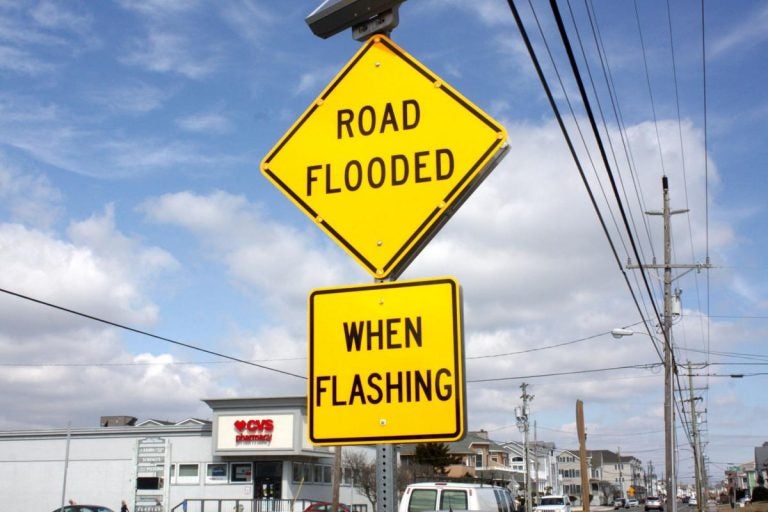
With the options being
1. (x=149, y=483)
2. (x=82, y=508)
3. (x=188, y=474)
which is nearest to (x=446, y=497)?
(x=82, y=508)

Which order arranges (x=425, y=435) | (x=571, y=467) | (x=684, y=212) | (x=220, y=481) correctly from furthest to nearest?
1. (x=571, y=467)
2. (x=220, y=481)
3. (x=684, y=212)
4. (x=425, y=435)

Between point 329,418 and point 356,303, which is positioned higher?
point 356,303

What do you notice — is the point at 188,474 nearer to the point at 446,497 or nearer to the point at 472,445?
the point at 446,497

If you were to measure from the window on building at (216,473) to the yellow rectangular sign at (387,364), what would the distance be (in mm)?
42740

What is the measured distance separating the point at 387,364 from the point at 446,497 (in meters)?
15.7

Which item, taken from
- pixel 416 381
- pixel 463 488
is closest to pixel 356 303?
pixel 416 381

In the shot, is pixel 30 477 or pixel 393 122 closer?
pixel 393 122

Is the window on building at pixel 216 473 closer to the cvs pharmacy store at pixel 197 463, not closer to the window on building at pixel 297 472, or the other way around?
the cvs pharmacy store at pixel 197 463

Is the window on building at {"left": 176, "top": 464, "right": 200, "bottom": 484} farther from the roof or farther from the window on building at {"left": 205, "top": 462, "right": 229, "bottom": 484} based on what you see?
the roof

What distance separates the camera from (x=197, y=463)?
43750 millimetres

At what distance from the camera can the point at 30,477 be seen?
45.7 metres

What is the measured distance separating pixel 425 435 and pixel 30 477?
160 feet

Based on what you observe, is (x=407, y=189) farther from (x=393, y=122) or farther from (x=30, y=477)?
(x=30, y=477)

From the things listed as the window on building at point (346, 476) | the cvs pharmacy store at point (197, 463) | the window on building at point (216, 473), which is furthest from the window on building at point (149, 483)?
the window on building at point (346, 476)
